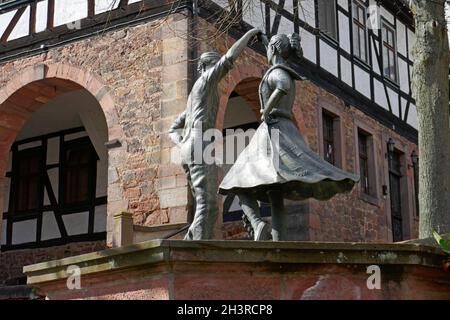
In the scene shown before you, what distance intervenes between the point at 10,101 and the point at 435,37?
7091mm

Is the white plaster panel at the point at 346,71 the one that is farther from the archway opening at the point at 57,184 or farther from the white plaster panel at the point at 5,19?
the white plaster panel at the point at 5,19

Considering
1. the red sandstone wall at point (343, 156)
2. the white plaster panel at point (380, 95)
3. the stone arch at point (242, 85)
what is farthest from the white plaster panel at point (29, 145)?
the white plaster panel at point (380, 95)

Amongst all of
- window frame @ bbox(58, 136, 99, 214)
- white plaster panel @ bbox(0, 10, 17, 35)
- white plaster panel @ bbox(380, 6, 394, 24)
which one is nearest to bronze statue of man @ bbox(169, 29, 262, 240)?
white plaster panel @ bbox(0, 10, 17, 35)

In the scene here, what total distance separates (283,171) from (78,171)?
1060 centimetres

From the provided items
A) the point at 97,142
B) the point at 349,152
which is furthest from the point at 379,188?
the point at 97,142

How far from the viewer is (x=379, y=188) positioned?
16031 mm

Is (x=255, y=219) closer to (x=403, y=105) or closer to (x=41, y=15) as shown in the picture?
(x=41, y=15)

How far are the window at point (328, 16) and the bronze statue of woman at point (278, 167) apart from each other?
9.33 metres

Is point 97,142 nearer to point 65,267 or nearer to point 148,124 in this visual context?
point 148,124

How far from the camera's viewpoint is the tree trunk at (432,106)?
8227mm

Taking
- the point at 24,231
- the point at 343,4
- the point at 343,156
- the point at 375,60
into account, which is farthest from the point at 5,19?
the point at 375,60

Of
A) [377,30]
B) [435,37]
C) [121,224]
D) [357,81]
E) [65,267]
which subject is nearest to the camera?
[65,267]

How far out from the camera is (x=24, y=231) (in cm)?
1577

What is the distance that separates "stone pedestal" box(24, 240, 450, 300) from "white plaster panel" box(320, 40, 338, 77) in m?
9.93
